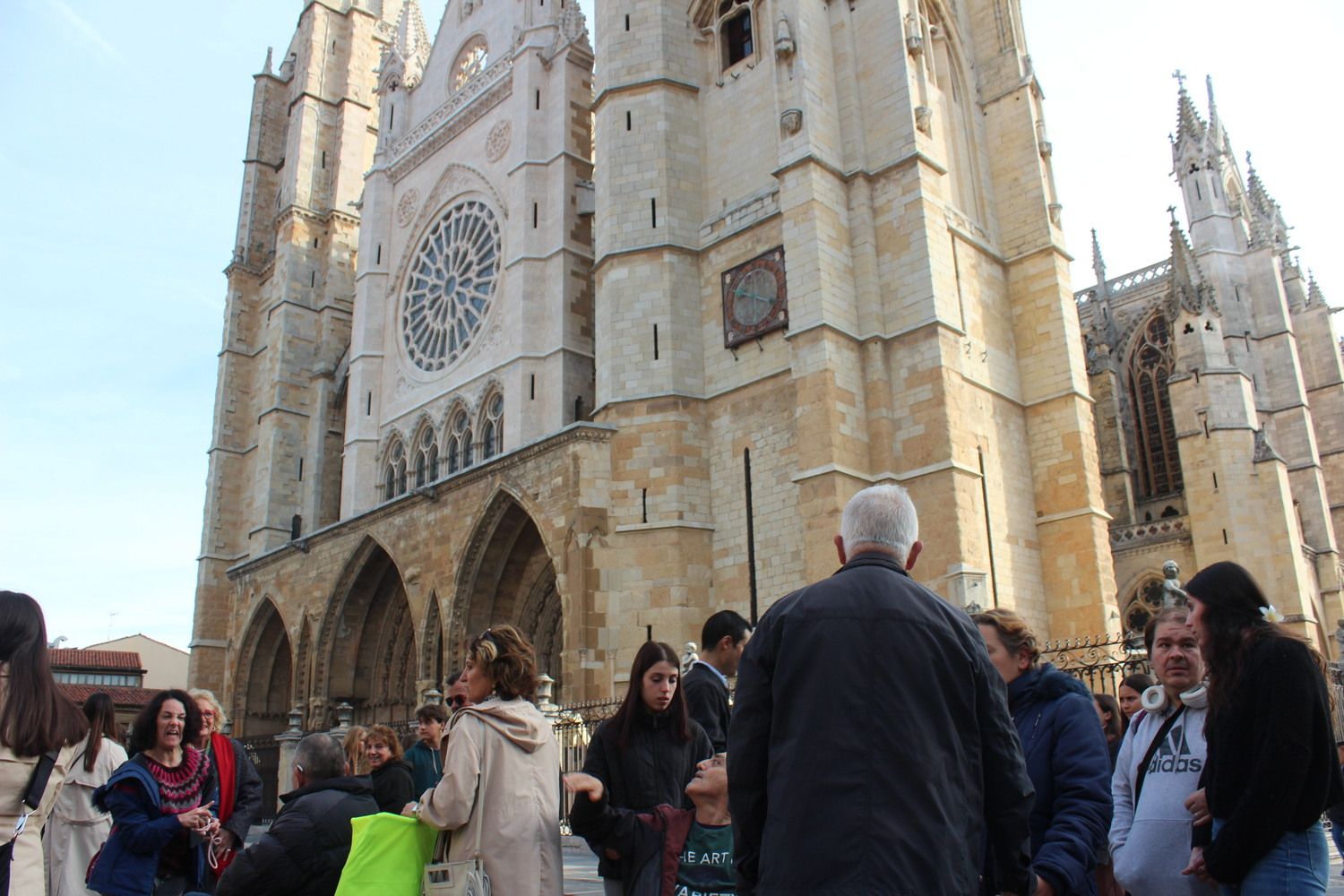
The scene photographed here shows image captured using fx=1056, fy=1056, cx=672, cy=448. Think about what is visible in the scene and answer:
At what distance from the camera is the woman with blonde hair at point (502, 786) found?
3.02 metres

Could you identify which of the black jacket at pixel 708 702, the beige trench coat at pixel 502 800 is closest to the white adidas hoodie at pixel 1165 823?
the black jacket at pixel 708 702

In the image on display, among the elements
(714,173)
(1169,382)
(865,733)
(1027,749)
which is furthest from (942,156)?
(865,733)

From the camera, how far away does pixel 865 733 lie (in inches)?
84.4

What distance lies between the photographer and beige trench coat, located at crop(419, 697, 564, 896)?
9.87 feet

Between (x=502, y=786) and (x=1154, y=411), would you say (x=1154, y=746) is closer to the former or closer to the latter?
(x=502, y=786)

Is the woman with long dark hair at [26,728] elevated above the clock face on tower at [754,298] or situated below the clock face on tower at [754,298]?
below

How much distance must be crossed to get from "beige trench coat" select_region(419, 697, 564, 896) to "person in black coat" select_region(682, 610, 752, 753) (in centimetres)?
82

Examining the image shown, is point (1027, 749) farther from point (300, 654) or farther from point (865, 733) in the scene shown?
point (300, 654)

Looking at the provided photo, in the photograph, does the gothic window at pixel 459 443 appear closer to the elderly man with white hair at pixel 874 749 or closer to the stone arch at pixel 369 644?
the stone arch at pixel 369 644

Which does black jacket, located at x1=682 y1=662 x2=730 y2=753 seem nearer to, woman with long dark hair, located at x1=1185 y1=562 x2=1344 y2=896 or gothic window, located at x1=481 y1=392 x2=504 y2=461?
woman with long dark hair, located at x1=1185 y1=562 x2=1344 y2=896

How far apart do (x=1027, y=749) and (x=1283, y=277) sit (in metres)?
27.0

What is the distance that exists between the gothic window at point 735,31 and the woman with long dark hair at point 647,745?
46.7 ft

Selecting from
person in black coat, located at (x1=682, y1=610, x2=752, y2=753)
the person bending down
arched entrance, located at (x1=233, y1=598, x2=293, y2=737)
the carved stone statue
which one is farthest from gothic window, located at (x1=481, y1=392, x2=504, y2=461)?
the person bending down

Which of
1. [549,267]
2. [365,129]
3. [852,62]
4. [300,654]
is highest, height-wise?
[365,129]
